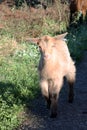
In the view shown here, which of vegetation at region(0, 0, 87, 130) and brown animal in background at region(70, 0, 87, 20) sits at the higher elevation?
brown animal in background at region(70, 0, 87, 20)

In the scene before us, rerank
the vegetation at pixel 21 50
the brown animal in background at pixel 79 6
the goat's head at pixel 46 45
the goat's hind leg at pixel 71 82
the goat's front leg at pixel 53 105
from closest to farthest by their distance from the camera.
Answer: the goat's head at pixel 46 45 < the goat's front leg at pixel 53 105 < the vegetation at pixel 21 50 < the goat's hind leg at pixel 71 82 < the brown animal in background at pixel 79 6

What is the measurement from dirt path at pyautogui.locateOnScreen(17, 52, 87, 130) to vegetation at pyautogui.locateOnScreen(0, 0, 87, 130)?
0.19 metres

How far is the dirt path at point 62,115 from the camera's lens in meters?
7.41

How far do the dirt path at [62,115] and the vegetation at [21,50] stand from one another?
0.62 feet

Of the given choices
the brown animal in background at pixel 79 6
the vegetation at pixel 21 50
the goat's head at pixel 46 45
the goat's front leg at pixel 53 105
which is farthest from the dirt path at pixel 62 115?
the brown animal in background at pixel 79 6

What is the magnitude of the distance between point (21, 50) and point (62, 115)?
4.32m

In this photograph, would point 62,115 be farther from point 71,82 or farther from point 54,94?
point 71,82

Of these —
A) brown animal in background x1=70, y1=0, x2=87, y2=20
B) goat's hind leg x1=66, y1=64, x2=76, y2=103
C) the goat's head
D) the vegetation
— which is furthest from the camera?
brown animal in background x1=70, y1=0, x2=87, y2=20

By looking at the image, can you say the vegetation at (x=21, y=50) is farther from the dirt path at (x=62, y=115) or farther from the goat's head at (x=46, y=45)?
the goat's head at (x=46, y=45)

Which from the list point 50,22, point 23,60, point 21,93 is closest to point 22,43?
point 23,60

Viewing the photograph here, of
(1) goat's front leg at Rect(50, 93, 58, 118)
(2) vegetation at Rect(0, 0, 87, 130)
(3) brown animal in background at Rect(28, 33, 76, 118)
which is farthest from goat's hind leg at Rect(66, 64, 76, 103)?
(1) goat's front leg at Rect(50, 93, 58, 118)

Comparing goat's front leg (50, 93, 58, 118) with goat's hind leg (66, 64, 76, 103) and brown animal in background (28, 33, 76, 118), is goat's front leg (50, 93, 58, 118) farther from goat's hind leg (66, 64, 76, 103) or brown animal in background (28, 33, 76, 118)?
goat's hind leg (66, 64, 76, 103)

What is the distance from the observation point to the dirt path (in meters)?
7.41

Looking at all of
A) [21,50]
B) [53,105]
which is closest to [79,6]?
[21,50]
